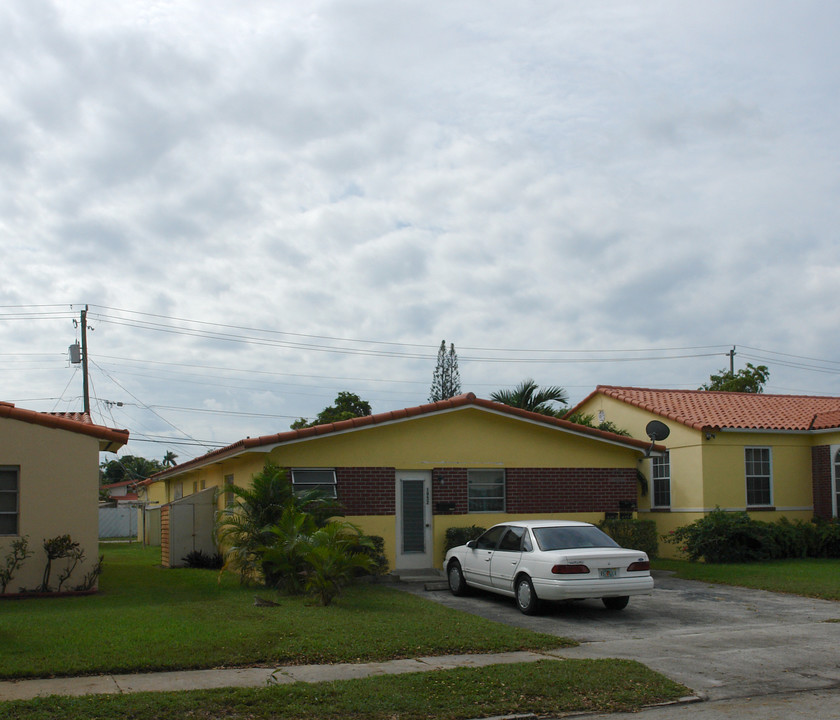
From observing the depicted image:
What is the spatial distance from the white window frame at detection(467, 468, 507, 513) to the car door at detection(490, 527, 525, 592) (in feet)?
16.6

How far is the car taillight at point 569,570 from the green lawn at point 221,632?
1325 millimetres

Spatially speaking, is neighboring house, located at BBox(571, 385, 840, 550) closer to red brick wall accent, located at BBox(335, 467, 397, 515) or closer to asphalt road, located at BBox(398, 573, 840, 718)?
asphalt road, located at BBox(398, 573, 840, 718)

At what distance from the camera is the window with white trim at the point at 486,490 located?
19578 mm

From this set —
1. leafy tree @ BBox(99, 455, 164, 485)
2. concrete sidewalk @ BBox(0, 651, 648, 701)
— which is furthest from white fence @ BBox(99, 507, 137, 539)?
concrete sidewalk @ BBox(0, 651, 648, 701)

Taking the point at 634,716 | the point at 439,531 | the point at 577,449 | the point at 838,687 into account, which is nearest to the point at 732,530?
the point at 577,449

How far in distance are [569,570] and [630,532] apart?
7954mm

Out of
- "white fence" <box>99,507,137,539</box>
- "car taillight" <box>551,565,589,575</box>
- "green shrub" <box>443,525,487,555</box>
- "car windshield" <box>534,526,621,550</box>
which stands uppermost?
"car windshield" <box>534,526,621,550</box>

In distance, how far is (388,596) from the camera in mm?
14930

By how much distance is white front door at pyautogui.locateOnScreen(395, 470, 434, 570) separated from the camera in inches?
736

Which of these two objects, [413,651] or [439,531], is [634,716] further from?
[439,531]

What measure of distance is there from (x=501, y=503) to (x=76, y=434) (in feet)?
30.5

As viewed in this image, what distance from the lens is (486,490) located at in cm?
1972

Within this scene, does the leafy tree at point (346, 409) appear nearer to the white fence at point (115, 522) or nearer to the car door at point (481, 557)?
the white fence at point (115, 522)

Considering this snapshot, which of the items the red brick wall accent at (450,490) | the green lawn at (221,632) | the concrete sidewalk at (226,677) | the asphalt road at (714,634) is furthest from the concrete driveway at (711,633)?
the red brick wall accent at (450,490)
